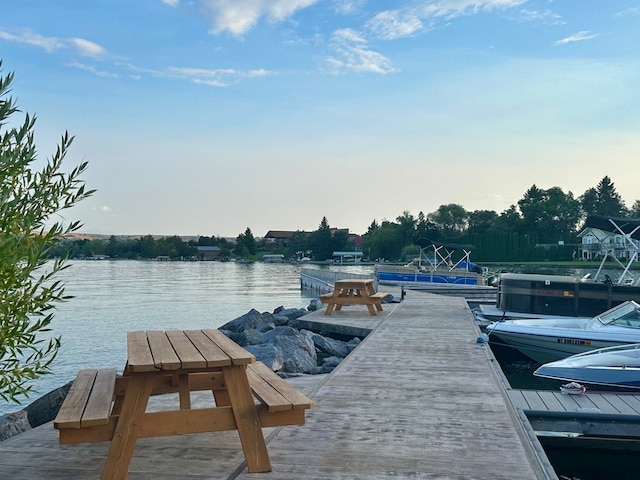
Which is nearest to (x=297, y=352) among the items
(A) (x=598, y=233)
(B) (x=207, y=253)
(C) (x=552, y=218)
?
(A) (x=598, y=233)

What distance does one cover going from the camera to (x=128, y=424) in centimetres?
427

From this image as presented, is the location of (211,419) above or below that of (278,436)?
above

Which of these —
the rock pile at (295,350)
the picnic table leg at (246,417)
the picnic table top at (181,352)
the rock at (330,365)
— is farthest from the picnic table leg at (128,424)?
the rock at (330,365)

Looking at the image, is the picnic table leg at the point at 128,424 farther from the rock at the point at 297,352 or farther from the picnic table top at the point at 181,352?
the rock at the point at 297,352

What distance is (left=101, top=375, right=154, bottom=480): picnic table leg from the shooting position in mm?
4266

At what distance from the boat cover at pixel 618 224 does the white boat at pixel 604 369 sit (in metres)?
6.65

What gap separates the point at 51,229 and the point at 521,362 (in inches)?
551

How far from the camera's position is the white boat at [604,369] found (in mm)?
9648

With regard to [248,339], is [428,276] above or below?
above

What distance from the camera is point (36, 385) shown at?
14.6 meters

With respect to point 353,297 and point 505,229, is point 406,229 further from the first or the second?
point 353,297

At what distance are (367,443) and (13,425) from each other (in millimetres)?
4490

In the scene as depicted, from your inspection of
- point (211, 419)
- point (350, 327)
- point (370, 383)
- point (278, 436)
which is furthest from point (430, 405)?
point (350, 327)

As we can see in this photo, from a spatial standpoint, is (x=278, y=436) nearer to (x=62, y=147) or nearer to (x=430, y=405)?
(x=430, y=405)
